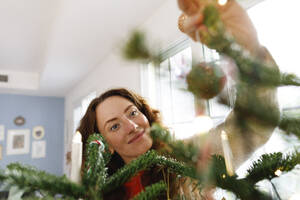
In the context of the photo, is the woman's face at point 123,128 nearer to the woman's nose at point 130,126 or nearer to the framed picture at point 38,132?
the woman's nose at point 130,126

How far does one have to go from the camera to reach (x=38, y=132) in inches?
191

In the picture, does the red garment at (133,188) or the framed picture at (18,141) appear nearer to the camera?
the red garment at (133,188)

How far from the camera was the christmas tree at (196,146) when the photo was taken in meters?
0.19

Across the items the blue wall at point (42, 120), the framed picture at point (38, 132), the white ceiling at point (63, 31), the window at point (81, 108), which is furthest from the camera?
the framed picture at point (38, 132)

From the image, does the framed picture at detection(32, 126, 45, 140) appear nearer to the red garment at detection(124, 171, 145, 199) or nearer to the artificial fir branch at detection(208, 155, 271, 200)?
the red garment at detection(124, 171, 145, 199)

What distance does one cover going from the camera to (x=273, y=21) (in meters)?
1.22

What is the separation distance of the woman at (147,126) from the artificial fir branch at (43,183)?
0.28 ft

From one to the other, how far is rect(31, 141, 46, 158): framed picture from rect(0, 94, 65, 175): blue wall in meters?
0.07

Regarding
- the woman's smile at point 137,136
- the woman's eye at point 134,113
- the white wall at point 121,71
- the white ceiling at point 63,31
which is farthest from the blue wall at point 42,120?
the woman's smile at point 137,136

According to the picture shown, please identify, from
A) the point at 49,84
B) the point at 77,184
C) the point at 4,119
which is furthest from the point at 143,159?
the point at 4,119

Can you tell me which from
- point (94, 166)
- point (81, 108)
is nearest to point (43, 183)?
point (94, 166)

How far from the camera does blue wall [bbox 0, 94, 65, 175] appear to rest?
4582 mm

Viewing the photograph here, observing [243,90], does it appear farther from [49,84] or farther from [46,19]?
[49,84]

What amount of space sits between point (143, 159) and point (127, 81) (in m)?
2.37
